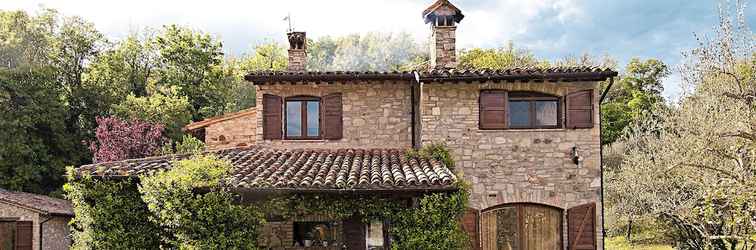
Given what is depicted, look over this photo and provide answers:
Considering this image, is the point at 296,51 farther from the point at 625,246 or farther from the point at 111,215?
the point at 625,246

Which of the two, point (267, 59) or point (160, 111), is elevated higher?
point (267, 59)

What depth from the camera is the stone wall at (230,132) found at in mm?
17859

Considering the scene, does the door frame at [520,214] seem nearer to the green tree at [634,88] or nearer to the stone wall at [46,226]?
the stone wall at [46,226]

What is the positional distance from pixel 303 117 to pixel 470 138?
13.0 ft

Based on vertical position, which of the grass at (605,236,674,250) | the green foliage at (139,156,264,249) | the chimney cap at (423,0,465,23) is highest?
the chimney cap at (423,0,465,23)

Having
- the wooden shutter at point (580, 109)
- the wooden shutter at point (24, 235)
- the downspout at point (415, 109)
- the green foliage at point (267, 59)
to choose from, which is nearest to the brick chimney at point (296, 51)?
the downspout at point (415, 109)

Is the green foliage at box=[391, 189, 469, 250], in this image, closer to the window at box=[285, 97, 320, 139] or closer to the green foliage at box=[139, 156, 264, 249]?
the green foliage at box=[139, 156, 264, 249]

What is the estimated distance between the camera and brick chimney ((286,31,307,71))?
17219 mm

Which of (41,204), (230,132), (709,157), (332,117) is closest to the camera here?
(332,117)

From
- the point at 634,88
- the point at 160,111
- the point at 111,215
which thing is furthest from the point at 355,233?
the point at 634,88

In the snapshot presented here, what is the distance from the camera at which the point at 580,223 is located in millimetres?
14492

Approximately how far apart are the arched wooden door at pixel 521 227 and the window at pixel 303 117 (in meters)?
4.41

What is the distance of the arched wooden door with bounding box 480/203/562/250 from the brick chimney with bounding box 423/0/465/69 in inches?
147

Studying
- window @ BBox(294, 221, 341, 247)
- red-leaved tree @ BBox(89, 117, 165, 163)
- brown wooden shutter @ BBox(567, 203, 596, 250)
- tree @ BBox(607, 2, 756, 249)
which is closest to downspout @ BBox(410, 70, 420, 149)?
window @ BBox(294, 221, 341, 247)
